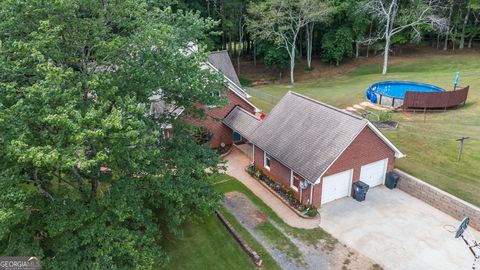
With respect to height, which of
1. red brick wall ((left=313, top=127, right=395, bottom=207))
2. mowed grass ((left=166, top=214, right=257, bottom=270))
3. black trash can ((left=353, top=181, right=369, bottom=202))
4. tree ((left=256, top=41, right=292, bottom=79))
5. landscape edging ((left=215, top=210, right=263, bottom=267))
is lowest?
mowed grass ((left=166, top=214, right=257, bottom=270))

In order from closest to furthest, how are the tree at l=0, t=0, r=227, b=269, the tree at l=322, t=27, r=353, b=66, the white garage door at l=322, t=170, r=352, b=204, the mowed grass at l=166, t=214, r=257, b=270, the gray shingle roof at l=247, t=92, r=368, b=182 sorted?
the tree at l=0, t=0, r=227, b=269 < the mowed grass at l=166, t=214, r=257, b=270 < the gray shingle roof at l=247, t=92, r=368, b=182 < the white garage door at l=322, t=170, r=352, b=204 < the tree at l=322, t=27, r=353, b=66

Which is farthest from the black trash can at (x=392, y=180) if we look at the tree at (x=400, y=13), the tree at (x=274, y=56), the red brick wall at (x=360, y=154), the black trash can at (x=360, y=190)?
the tree at (x=274, y=56)

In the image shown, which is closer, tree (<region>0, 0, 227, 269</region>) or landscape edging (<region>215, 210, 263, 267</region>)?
tree (<region>0, 0, 227, 269</region>)

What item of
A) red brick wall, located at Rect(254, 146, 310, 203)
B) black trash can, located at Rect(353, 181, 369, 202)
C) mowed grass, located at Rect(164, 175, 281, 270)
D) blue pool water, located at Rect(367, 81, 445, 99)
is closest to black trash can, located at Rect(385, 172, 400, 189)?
black trash can, located at Rect(353, 181, 369, 202)

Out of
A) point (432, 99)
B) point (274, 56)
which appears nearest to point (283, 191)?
point (432, 99)

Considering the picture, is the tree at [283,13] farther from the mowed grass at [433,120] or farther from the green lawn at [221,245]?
the green lawn at [221,245]

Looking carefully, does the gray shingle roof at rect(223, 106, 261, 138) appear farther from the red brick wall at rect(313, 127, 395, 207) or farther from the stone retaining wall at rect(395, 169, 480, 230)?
the stone retaining wall at rect(395, 169, 480, 230)

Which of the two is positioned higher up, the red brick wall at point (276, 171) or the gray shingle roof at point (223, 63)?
the gray shingle roof at point (223, 63)
